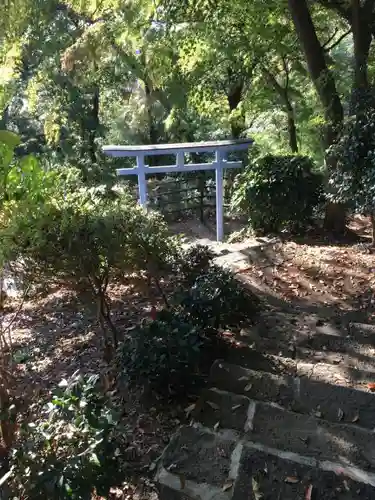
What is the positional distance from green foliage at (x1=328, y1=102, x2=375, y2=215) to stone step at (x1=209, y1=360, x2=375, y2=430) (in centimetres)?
226

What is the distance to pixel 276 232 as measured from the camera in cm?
681

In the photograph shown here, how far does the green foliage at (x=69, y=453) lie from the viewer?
5.81ft

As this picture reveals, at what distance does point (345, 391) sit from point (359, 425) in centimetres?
18

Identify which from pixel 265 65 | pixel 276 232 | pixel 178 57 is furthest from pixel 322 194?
pixel 178 57

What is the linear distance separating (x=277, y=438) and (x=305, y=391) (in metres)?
0.40

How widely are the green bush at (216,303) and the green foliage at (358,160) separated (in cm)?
185

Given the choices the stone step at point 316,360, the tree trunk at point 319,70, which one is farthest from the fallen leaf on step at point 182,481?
the tree trunk at point 319,70

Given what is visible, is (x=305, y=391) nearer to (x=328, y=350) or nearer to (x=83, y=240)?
(x=328, y=350)

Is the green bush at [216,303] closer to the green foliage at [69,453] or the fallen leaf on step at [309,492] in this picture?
the green foliage at [69,453]

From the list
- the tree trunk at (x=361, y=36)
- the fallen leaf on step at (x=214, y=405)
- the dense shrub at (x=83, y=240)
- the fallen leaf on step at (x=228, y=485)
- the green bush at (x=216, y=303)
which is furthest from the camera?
the tree trunk at (x=361, y=36)

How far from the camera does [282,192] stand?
21.2 ft

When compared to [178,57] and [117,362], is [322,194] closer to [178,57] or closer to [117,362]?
[178,57]

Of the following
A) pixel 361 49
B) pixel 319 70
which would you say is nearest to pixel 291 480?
pixel 361 49

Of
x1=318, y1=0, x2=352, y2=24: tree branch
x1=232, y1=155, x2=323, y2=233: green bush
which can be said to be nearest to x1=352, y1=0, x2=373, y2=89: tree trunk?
x1=318, y1=0, x2=352, y2=24: tree branch
